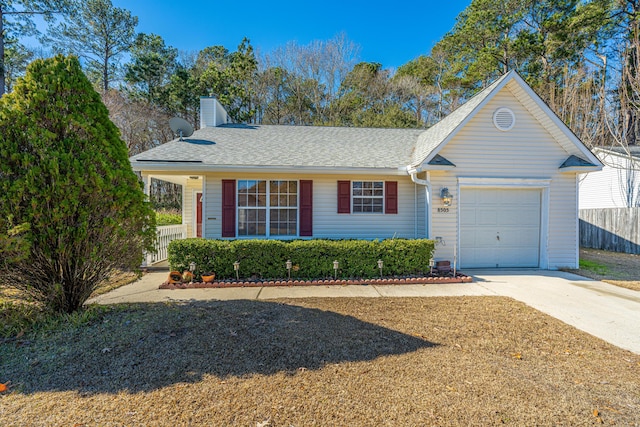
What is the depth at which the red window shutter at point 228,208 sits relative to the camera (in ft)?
27.5

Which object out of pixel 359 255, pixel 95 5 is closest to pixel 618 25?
pixel 359 255

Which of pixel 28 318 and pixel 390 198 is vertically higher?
pixel 390 198

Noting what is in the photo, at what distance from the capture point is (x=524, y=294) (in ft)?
19.7

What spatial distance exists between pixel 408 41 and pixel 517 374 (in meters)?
26.1

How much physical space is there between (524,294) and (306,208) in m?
5.46

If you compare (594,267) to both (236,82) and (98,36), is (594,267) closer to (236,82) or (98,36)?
(236,82)

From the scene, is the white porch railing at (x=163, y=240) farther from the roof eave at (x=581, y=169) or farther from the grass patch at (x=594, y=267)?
Answer: the grass patch at (x=594, y=267)

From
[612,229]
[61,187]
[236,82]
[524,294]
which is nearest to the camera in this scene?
[61,187]

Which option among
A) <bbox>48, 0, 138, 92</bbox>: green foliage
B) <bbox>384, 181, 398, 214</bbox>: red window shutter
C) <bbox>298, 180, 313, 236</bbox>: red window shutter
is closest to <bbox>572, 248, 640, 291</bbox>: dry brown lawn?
<bbox>384, 181, 398, 214</bbox>: red window shutter

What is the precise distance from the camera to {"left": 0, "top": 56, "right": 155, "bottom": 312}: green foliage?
12.9 feet

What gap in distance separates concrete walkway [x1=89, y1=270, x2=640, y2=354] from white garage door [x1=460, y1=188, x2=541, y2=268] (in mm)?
894

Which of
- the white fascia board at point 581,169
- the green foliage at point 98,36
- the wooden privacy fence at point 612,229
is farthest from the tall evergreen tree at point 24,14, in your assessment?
the wooden privacy fence at point 612,229

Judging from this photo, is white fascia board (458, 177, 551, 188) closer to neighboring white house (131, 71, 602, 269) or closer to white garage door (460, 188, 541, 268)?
neighboring white house (131, 71, 602, 269)

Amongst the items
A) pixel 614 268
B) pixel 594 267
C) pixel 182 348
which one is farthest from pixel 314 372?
pixel 614 268
